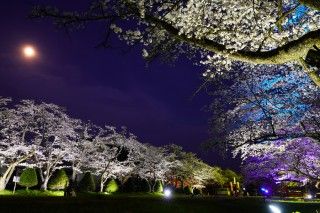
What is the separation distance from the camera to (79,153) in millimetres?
41844

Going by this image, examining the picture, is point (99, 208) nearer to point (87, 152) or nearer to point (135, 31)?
point (135, 31)

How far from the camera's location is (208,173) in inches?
2314

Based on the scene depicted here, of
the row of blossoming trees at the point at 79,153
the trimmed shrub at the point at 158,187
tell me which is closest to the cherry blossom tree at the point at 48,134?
the row of blossoming trees at the point at 79,153

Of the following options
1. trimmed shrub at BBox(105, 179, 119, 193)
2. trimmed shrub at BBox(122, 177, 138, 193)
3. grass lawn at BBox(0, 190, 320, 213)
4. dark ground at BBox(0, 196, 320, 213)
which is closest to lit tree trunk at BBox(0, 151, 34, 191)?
trimmed shrub at BBox(105, 179, 119, 193)

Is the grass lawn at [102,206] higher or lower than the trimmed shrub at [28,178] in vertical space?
lower

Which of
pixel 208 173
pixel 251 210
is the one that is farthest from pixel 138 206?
pixel 208 173

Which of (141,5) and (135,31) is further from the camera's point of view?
(135,31)

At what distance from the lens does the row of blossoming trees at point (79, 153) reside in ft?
115

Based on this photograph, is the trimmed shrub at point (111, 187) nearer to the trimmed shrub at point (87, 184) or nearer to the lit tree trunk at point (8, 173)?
the trimmed shrub at point (87, 184)

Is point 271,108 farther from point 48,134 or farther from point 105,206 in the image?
point 48,134

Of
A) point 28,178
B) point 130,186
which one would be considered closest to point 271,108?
point 28,178

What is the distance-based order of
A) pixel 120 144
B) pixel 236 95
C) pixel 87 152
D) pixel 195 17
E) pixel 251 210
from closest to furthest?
pixel 195 17 → pixel 236 95 → pixel 251 210 → pixel 87 152 → pixel 120 144

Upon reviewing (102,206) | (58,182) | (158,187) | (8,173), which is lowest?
(102,206)

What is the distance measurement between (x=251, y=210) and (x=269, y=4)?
14.1 m
